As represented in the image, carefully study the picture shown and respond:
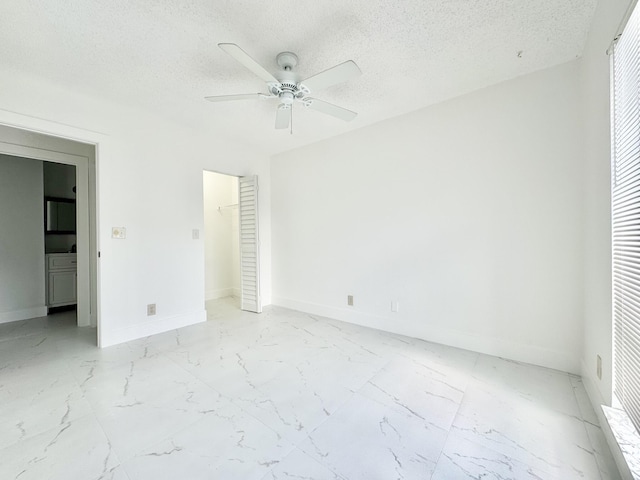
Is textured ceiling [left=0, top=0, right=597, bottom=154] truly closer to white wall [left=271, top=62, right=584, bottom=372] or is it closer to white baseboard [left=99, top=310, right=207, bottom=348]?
white wall [left=271, top=62, right=584, bottom=372]

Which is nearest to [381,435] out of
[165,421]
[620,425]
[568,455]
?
[568,455]

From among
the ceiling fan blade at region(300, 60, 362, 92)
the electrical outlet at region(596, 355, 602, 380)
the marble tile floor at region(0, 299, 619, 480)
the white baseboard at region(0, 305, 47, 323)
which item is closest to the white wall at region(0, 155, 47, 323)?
the white baseboard at region(0, 305, 47, 323)

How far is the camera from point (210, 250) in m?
4.83

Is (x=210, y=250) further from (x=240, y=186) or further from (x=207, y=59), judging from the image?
(x=207, y=59)

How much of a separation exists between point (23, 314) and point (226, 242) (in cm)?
289

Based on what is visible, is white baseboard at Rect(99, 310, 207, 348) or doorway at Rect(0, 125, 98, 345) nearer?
white baseboard at Rect(99, 310, 207, 348)

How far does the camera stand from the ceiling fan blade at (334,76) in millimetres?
1628

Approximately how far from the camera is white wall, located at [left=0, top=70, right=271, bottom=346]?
243 cm

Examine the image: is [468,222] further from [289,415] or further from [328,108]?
[289,415]

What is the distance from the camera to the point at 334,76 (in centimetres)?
174

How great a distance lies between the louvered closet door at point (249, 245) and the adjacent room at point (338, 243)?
0.14ft

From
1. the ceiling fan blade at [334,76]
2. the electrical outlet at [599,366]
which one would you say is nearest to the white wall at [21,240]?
the ceiling fan blade at [334,76]

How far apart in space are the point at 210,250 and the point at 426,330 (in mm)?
3834

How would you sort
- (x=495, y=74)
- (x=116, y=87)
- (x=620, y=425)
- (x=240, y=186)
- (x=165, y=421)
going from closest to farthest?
1. (x=620, y=425)
2. (x=165, y=421)
3. (x=495, y=74)
4. (x=116, y=87)
5. (x=240, y=186)
